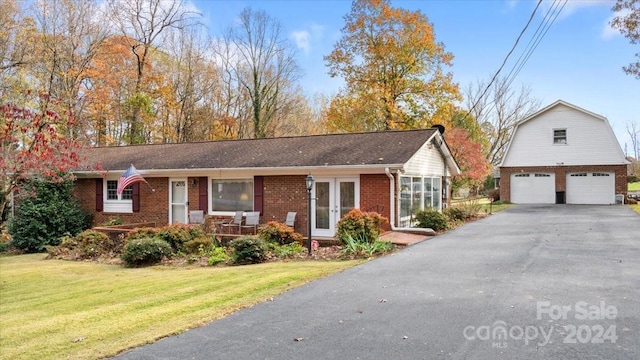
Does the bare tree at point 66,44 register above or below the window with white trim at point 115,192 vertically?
above

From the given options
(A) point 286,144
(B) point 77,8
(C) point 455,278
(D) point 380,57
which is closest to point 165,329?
(C) point 455,278

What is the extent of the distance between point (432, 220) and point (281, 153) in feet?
19.3

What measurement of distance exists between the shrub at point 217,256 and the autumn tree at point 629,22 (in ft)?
61.4

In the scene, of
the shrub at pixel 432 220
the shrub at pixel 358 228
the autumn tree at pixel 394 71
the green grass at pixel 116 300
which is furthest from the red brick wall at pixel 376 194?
the autumn tree at pixel 394 71

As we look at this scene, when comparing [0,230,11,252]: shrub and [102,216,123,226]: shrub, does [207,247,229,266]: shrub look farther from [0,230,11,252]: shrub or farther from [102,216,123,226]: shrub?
[0,230,11,252]: shrub

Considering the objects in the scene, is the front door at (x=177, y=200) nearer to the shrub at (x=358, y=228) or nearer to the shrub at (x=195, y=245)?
the shrub at (x=195, y=245)

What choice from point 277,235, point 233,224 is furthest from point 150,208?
point 277,235

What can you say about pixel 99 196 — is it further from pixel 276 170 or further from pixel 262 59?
pixel 262 59

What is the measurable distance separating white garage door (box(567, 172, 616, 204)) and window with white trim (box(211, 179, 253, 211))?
74.1ft

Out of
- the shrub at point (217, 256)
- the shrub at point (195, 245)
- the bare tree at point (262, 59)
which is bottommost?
the shrub at point (217, 256)

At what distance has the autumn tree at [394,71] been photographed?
2914 cm

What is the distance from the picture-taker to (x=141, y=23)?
2903 centimetres

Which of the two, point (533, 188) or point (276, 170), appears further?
point (533, 188)

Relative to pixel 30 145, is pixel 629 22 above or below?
above
